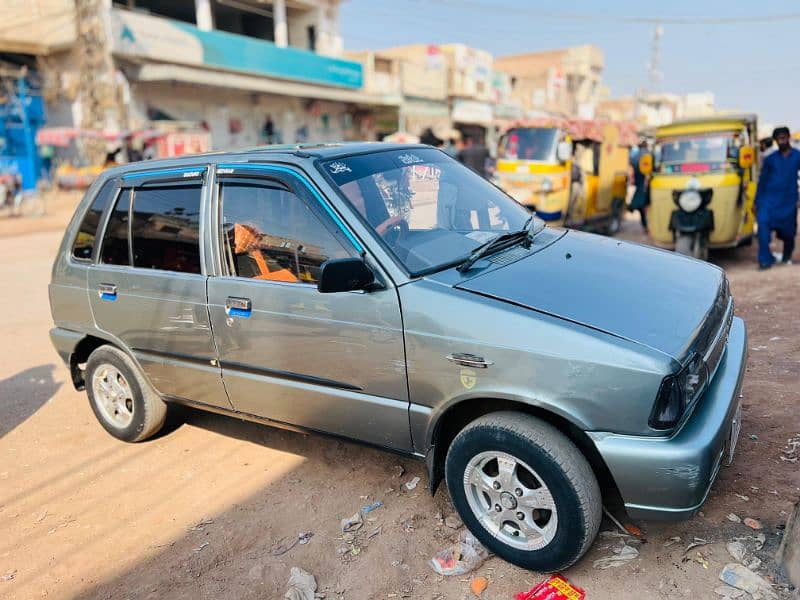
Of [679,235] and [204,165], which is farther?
[679,235]

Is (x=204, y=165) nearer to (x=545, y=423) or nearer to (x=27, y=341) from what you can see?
(x=545, y=423)

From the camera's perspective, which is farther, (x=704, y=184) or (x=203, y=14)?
(x=203, y=14)

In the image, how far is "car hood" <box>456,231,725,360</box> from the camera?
8.38ft

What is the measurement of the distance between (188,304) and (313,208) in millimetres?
1012

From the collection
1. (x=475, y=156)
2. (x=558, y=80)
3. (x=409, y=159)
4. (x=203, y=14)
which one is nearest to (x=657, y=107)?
(x=558, y=80)

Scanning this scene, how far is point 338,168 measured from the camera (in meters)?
3.28

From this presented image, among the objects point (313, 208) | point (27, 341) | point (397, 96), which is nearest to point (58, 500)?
point (313, 208)

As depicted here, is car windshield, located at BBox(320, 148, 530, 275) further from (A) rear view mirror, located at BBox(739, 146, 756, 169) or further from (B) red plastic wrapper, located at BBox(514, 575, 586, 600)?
(A) rear view mirror, located at BBox(739, 146, 756, 169)

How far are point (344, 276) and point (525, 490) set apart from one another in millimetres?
1214

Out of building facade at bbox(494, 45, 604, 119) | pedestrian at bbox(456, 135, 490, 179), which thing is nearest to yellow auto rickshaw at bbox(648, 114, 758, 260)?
pedestrian at bbox(456, 135, 490, 179)

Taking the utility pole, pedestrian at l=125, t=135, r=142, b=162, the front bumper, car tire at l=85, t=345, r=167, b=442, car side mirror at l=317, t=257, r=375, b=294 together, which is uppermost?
the utility pole

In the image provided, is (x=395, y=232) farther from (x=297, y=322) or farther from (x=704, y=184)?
(x=704, y=184)

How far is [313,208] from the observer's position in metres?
3.17

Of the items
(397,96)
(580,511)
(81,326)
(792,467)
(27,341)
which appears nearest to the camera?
(580,511)
